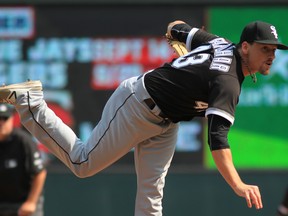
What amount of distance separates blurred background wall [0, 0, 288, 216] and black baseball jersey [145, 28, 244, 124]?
295 cm

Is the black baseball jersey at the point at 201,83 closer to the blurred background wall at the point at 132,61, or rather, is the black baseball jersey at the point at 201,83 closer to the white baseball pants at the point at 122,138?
the white baseball pants at the point at 122,138

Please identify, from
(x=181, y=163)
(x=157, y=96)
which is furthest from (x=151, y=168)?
(x=181, y=163)

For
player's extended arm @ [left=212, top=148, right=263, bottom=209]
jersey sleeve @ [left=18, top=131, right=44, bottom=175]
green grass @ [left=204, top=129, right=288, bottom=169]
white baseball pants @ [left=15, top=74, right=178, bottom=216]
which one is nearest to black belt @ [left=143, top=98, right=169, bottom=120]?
white baseball pants @ [left=15, top=74, right=178, bottom=216]

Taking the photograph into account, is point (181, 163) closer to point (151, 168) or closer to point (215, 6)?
point (215, 6)

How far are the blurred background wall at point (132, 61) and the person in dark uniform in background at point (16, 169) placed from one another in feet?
6.40

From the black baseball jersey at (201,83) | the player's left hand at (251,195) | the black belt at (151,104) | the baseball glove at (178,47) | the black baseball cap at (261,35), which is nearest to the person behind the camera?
the player's left hand at (251,195)

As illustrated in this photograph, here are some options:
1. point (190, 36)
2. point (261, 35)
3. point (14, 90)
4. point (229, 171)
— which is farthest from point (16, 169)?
point (261, 35)

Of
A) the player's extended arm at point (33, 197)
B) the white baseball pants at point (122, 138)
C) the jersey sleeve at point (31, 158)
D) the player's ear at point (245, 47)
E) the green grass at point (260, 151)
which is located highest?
the player's ear at point (245, 47)

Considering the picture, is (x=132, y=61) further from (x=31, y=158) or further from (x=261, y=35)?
(x=261, y=35)

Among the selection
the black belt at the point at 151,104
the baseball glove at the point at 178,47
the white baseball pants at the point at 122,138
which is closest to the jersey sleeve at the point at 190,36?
the baseball glove at the point at 178,47

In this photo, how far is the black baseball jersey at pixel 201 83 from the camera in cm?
515

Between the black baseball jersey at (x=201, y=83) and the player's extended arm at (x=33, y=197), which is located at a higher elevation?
the black baseball jersey at (x=201, y=83)

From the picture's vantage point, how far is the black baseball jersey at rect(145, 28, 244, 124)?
5152 millimetres

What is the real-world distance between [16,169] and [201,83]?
2.08 m
